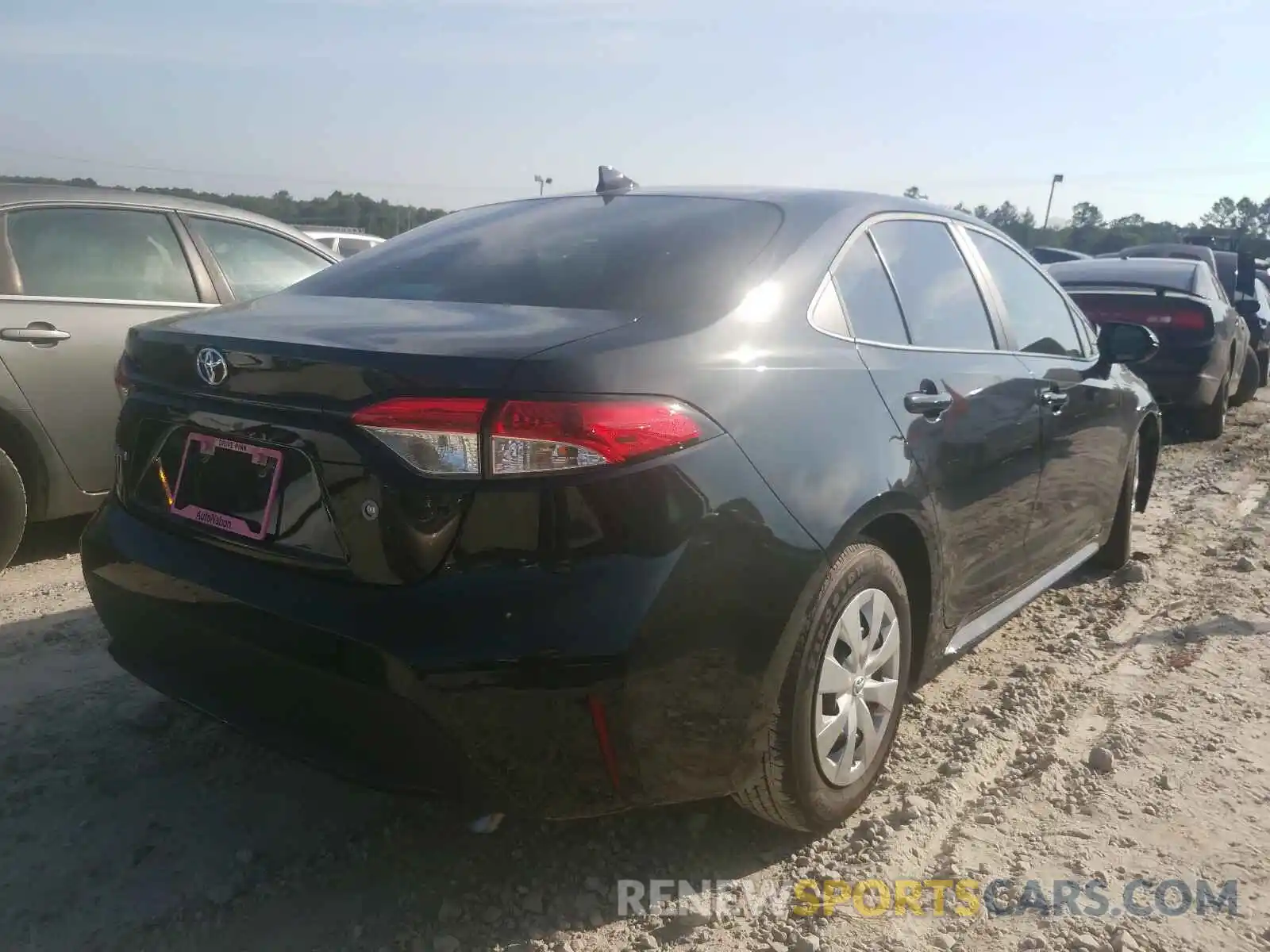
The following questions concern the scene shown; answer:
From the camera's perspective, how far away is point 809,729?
7.82 feet

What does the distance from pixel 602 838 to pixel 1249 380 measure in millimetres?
10984

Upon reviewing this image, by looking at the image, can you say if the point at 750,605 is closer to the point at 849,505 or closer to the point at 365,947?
the point at 849,505

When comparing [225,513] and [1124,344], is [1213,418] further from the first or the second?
[225,513]

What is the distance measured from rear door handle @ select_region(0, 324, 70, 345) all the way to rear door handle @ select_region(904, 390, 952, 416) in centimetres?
331

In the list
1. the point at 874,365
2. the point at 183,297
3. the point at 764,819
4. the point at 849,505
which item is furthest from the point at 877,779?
the point at 183,297

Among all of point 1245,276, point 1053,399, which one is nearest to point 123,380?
point 1053,399

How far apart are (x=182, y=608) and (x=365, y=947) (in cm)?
80

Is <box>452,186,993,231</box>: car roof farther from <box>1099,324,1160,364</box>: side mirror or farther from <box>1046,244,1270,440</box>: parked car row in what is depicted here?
<box>1046,244,1270,440</box>: parked car row

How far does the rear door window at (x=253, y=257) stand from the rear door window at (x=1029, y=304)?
307 centimetres

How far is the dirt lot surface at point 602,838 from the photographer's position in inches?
88.7

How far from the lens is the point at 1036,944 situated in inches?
89.0

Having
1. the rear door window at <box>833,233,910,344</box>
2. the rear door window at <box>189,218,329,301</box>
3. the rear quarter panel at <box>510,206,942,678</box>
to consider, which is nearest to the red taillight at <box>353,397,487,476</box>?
the rear quarter panel at <box>510,206,942,678</box>

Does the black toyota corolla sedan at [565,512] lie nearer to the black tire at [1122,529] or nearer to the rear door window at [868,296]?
the rear door window at [868,296]

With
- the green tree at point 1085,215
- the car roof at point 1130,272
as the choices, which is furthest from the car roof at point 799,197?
the green tree at point 1085,215
